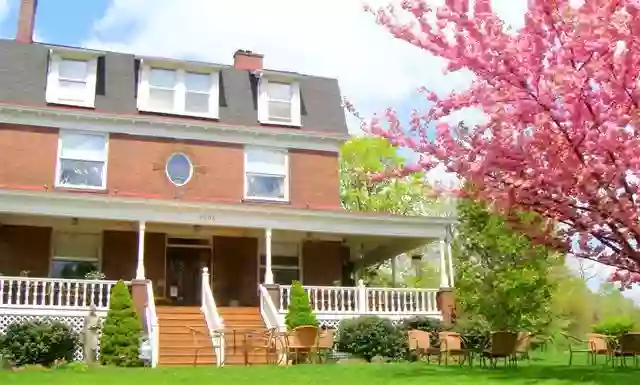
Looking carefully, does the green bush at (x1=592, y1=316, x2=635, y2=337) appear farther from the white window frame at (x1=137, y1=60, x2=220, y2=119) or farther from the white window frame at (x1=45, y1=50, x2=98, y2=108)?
the white window frame at (x1=45, y1=50, x2=98, y2=108)

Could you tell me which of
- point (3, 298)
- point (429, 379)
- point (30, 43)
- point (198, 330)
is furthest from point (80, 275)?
point (429, 379)

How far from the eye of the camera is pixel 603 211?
30.9ft

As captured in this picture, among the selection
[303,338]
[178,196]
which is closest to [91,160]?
[178,196]

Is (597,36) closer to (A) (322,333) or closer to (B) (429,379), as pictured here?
(B) (429,379)

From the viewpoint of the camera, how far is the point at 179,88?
22688 mm

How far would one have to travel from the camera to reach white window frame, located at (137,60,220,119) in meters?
22.2

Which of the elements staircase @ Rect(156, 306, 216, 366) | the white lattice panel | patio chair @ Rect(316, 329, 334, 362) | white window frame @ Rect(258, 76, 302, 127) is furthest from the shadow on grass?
white window frame @ Rect(258, 76, 302, 127)

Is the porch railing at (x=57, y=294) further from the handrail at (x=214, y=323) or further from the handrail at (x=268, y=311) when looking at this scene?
the handrail at (x=268, y=311)

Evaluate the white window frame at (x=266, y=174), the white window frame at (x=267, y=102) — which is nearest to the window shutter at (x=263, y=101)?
the white window frame at (x=267, y=102)

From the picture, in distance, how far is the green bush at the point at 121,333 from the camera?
15.9 meters

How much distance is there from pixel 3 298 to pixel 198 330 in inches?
194

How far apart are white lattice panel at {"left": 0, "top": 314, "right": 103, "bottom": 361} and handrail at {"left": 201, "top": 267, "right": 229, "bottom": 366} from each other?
2.97 meters

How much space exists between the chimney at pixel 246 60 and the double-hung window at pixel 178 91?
69.4 inches

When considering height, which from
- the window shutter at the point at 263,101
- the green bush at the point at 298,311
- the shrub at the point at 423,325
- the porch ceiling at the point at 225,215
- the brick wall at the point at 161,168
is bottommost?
the shrub at the point at 423,325
